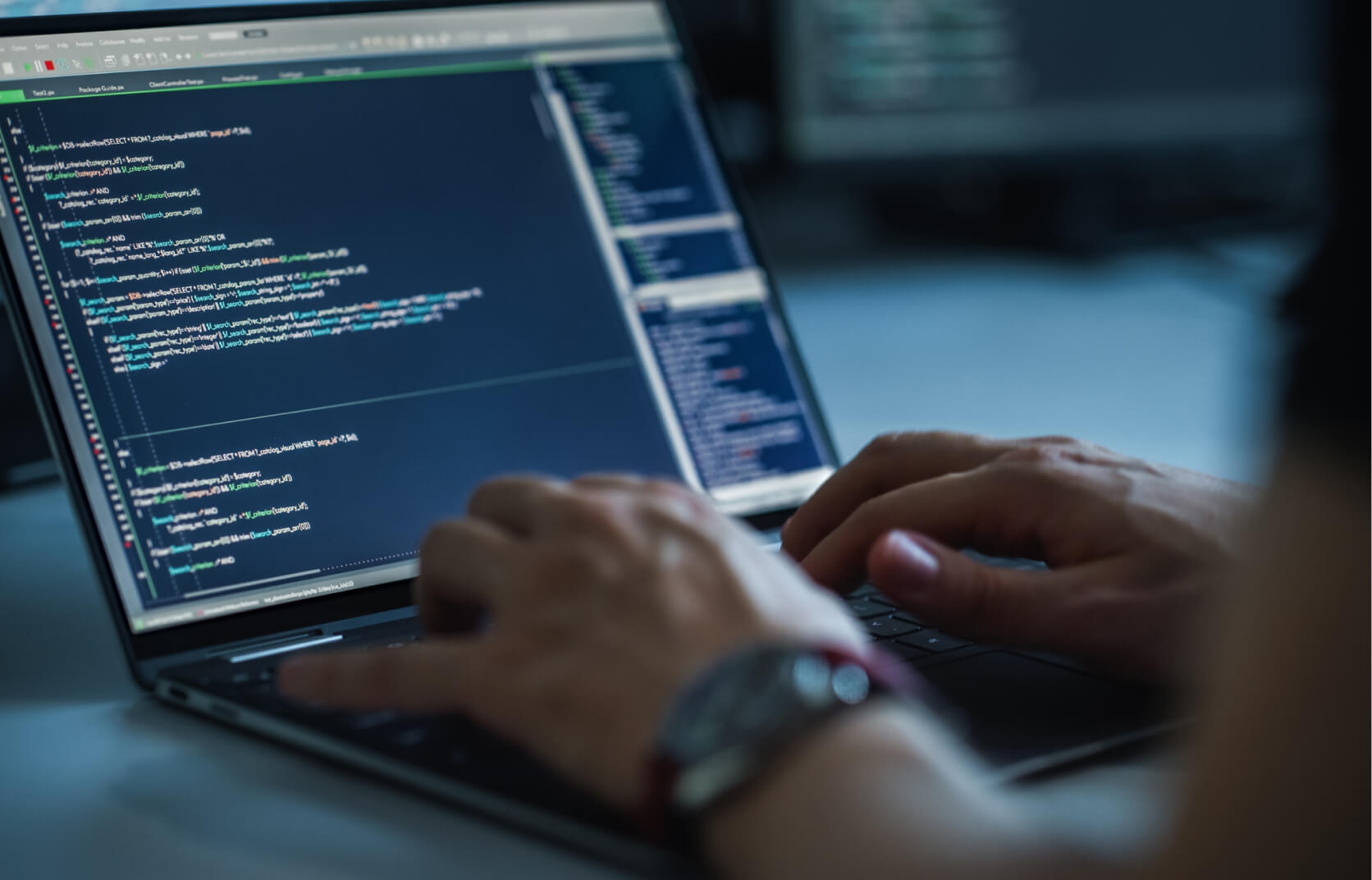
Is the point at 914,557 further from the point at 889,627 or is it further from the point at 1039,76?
the point at 1039,76

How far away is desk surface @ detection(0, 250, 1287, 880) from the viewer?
1.26 feet

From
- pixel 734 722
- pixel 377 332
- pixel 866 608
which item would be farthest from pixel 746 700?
pixel 377 332

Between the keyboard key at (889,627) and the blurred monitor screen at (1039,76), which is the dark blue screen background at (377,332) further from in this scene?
the blurred monitor screen at (1039,76)

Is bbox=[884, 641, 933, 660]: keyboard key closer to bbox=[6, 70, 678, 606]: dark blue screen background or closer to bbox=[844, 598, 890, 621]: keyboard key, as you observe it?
bbox=[844, 598, 890, 621]: keyboard key

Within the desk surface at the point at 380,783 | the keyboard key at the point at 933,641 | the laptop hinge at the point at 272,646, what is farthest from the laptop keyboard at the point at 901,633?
the laptop hinge at the point at 272,646

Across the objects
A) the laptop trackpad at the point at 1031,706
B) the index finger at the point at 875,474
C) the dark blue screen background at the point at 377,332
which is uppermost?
the dark blue screen background at the point at 377,332

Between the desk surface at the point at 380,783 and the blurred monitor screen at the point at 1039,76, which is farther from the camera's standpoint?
the blurred monitor screen at the point at 1039,76

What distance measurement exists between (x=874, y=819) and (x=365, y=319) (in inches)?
15.8

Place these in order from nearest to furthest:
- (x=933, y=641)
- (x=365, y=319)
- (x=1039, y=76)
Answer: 1. (x=933, y=641)
2. (x=365, y=319)
3. (x=1039, y=76)

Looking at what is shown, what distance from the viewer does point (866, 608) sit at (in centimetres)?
57

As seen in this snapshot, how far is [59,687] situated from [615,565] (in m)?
0.29

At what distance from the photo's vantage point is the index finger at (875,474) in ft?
1.93

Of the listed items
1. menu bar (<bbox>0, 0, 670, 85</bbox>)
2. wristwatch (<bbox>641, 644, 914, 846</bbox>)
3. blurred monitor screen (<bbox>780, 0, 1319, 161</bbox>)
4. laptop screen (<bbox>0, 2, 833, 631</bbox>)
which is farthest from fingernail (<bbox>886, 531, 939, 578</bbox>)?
blurred monitor screen (<bbox>780, 0, 1319, 161</bbox>)

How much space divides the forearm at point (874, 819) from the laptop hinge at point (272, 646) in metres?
0.28
